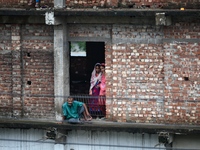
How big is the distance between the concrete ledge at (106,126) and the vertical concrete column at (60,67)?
1.41 ft

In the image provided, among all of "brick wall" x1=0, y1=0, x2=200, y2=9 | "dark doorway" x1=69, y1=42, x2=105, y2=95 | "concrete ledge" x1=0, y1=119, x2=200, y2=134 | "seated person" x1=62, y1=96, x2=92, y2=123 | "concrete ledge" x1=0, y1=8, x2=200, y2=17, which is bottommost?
"concrete ledge" x1=0, y1=119, x2=200, y2=134

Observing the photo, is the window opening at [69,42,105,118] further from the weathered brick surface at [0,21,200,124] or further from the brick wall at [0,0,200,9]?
the brick wall at [0,0,200,9]

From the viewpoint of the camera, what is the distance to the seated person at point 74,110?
2112 centimetres

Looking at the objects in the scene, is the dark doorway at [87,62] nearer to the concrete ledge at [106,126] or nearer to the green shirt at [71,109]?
the green shirt at [71,109]

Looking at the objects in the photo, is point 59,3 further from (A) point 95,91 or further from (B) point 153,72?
(B) point 153,72

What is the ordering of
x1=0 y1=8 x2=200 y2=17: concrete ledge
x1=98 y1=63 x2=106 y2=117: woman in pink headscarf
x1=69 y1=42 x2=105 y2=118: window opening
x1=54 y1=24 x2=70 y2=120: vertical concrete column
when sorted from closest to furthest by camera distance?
x1=0 y1=8 x2=200 y2=17: concrete ledge < x1=54 y1=24 x2=70 y2=120: vertical concrete column < x1=98 y1=63 x2=106 y2=117: woman in pink headscarf < x1=69 y1=42 x2=105 y2=118: window opening

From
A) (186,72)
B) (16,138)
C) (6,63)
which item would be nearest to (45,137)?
(16,138)

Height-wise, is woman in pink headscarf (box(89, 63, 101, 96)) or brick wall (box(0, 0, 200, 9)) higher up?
brick wall (box(0, 0, 200, 9))

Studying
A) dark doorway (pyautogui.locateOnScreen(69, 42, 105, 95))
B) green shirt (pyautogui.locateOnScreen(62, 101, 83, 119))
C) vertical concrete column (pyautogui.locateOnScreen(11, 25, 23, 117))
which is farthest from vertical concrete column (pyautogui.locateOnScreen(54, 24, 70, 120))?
dark doorway (pyautogui.locateOnScreen(69, 42, 105, 95))

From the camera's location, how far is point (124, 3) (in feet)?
67.8

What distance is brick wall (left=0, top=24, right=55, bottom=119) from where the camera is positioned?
21.5m

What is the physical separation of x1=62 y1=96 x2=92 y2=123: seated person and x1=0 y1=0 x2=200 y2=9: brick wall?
243cm

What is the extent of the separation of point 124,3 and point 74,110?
9.92 feet

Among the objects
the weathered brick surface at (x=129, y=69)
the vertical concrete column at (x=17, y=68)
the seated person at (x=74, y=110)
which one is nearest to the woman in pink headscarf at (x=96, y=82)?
the weathered brick surface at (x=129, y=69)
